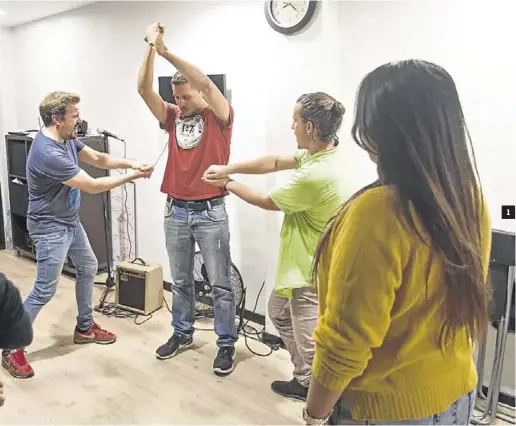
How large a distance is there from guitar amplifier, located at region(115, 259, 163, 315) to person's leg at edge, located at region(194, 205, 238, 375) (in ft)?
2.91

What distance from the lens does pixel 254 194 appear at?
2203 millimetres

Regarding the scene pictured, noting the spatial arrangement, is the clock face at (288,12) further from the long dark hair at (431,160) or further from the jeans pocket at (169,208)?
the long dark hair at (431,160)

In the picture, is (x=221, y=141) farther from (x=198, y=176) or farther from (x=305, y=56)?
(x=305, y=56)

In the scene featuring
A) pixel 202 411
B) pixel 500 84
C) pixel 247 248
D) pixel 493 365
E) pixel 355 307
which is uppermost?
pixel 500 84

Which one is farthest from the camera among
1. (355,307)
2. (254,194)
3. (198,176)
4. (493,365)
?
(198,176)

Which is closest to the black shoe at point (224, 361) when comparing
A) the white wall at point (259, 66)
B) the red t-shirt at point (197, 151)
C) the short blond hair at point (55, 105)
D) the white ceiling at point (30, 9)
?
the white wall at point (259, 66)

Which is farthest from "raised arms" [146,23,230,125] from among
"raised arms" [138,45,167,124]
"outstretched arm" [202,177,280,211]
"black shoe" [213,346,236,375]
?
"black shoe" [213,346,236,375]

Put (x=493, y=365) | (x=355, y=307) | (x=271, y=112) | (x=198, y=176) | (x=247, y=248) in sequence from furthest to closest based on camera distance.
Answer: (x=247, y=248), (x=271, y=112), (x=198, y=176), (x=493, y=365), (x=355, y=307)

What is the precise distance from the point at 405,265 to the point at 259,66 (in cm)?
243

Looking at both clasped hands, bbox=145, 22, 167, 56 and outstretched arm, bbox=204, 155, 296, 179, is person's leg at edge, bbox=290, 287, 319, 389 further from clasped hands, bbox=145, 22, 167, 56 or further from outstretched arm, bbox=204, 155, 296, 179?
clasped hands, bbox=145, 22, 167, 56

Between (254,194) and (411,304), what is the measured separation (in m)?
1.33

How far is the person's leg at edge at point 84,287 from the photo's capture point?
9.61ft

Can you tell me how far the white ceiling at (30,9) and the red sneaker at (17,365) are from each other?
2.73m

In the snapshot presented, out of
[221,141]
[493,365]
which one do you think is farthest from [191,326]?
[493,365]
